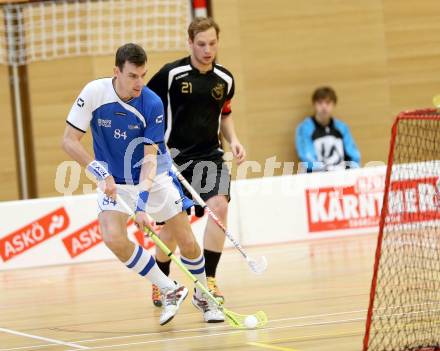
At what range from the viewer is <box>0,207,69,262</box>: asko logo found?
28.3 ft

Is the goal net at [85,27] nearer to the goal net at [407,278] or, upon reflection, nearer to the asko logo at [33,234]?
the asko logo at [33,234]

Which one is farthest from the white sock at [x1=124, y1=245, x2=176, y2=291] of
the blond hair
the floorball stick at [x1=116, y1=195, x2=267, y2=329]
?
the blond hair

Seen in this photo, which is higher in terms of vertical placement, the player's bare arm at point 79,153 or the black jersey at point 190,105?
the black jersey at point 190,105

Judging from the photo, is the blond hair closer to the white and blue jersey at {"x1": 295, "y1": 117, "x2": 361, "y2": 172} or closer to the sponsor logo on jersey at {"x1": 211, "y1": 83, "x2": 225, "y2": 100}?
the sponsor logo on jersey at {"x1": 211, "y1": 83, "x2": 225, "y2": 100}

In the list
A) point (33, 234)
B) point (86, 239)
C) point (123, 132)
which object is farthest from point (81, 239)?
point (123, 132)

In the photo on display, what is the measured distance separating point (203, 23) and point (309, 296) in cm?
178

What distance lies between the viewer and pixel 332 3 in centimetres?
1056

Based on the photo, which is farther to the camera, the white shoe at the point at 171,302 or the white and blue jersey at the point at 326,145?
the white and blue jersey at the point at 326,145

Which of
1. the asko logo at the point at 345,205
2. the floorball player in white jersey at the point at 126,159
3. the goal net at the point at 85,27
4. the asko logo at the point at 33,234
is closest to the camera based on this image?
the floorball player in white jersey at the point at 126,159

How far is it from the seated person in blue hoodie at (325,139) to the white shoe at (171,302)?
4755 mm

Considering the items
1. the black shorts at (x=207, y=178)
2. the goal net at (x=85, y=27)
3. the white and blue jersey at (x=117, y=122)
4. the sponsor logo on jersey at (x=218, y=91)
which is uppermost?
the goal net at (x=85, y=27)

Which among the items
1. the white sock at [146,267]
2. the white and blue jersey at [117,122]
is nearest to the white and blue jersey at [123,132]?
the white and blue jersey at [117,122]

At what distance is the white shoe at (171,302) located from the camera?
5.08 meters

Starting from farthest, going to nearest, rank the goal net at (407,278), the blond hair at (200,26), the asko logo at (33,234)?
the asko logo at (33,234)
the blond hair at (200,26)
the goal net at (407,278)
